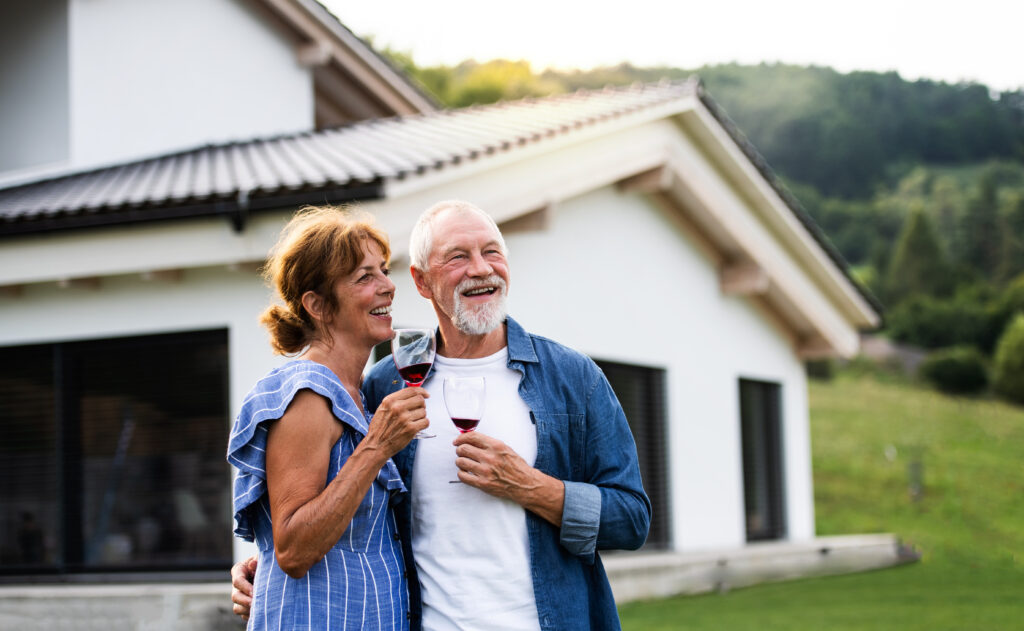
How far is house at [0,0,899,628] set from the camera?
8.41m

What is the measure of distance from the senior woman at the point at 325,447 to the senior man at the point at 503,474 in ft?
0.41

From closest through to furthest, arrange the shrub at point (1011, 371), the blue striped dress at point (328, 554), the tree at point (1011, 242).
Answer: the blue striped dress at point (328, 554), the shrub at point (1011, 371), the tree at point (1011, 242)

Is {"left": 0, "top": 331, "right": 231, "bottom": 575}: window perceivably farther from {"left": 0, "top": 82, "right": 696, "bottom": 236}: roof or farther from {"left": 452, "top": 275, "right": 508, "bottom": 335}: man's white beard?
{"left": 452, "top": 275, "right": 508, "bottom": 335}: man's white beard

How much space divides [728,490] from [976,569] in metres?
3.80

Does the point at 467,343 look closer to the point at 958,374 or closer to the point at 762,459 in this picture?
the point at 762,459

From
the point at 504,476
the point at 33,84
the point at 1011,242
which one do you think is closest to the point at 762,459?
the point at 33,84

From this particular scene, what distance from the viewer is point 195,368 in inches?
343

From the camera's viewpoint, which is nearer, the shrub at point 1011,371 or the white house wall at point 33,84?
the white house wall at point 33,84

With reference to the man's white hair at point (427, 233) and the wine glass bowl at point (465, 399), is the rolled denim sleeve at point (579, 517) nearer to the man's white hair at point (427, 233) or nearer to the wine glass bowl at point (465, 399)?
the wine glass bowl at point (465, 399)

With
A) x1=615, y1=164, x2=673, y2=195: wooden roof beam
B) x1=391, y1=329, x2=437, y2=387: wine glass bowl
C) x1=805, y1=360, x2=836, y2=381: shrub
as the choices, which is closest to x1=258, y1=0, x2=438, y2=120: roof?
x1=615, y1=164, x2=673, y2=195: wooden roof beam

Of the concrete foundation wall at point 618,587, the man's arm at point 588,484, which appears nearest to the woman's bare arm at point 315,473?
the man's arm at point 588,484

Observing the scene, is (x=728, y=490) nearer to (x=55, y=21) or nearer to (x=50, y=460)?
(x=50, y=460)

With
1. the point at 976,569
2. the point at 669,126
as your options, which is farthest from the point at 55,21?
the point at 976,569

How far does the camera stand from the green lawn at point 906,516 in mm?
9453
